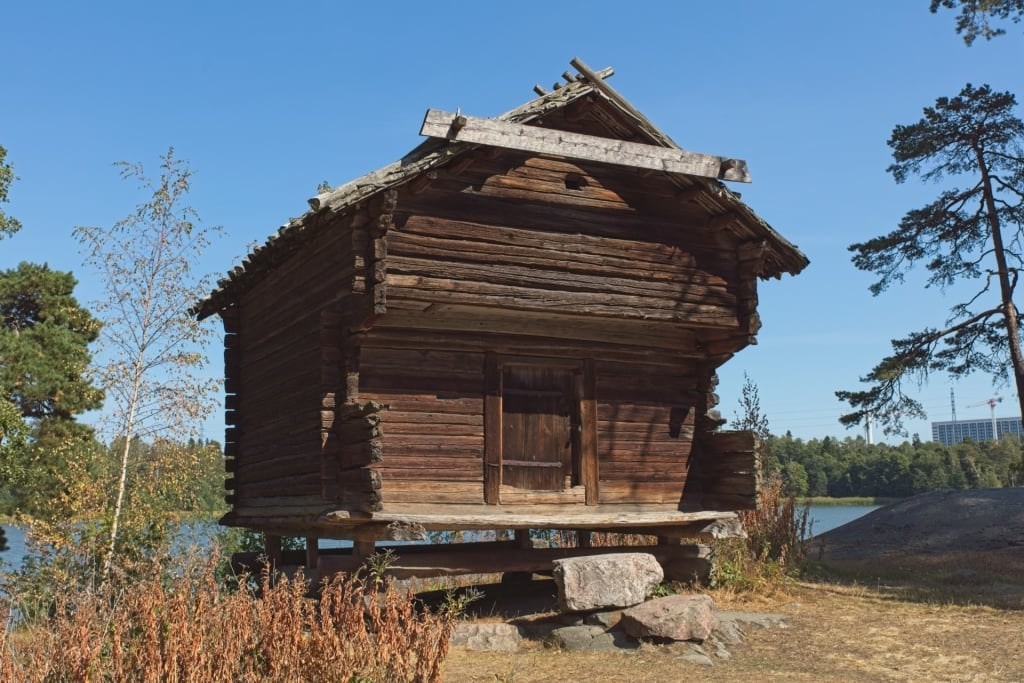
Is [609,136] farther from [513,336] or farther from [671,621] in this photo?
[671,621]

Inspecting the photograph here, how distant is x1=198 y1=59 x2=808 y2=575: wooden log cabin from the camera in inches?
469

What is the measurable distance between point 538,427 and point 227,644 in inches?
311

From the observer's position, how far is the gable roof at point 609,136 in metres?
11.7

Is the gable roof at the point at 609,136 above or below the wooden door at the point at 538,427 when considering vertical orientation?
above

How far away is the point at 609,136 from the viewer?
14047 millimetres

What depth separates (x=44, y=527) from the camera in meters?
13.9


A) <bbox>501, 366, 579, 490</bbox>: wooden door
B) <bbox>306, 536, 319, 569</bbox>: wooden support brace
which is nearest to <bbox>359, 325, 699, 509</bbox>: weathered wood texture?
<bbox>501, 366, 579, 490</bbox>: wooden door

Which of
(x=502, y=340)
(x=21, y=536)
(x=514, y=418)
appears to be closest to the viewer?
(x=502, y=340)

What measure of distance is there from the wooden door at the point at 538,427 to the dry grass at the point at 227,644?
676cm

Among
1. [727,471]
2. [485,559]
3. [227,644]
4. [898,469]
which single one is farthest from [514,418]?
[898,469]

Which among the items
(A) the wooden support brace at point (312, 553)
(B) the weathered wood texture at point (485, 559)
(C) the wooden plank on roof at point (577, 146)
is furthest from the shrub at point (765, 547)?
(A) the wooden support brace at point (312, 553)

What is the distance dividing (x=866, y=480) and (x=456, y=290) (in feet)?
247

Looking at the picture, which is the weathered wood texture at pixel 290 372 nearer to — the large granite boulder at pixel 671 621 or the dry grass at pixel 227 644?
the large granite boulder at pixel 671 621

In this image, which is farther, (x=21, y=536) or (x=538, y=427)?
(x=21, y=536)
